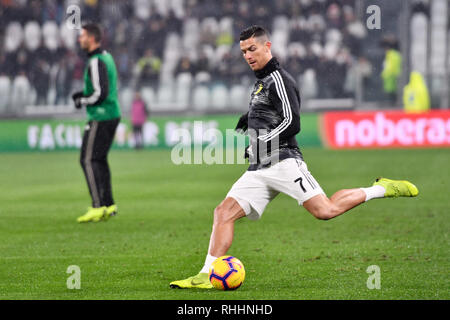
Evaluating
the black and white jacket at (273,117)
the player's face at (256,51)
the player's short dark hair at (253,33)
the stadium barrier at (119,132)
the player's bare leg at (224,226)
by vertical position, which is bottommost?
the stadium barrier at (119,132)

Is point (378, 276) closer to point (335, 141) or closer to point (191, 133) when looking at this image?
point (335, 141)

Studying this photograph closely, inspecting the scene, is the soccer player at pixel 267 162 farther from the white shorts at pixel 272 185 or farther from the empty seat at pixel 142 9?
the empty seat at pixel 142 9

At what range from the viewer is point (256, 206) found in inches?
273

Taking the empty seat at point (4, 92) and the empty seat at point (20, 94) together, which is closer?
the empty seat at point (20, 94)

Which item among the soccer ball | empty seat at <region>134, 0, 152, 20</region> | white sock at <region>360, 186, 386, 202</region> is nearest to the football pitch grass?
the soccer ball

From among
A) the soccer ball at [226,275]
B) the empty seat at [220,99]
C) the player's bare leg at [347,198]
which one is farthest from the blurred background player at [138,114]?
the soccer ball at [226,275]

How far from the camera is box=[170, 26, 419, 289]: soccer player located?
22.6 feet

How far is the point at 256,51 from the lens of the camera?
7.00 metres

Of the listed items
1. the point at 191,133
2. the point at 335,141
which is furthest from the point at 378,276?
the point at 191,133

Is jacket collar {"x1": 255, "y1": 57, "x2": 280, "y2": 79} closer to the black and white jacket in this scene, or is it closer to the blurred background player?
the black and white jacket

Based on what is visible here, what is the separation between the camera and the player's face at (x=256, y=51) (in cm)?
697

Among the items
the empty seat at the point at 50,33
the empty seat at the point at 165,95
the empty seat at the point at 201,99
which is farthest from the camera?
the empty seat at the point at 50,33

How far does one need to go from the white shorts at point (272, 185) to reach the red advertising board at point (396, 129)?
1750cm

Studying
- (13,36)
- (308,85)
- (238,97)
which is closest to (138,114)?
(238,97)
